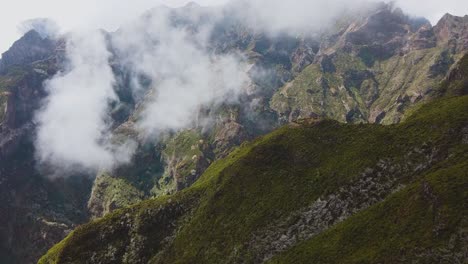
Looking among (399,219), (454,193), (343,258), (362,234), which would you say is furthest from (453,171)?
(343,258)

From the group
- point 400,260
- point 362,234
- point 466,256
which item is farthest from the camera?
point 362,234

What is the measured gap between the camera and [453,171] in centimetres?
19662

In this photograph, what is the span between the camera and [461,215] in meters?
170

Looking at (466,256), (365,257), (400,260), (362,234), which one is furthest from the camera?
(362,234)

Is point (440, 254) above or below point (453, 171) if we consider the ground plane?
below

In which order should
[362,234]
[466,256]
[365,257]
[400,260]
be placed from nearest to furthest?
[466,256] < [400,260] < [365,257] < [362,234]

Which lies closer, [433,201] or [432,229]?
[432,229]

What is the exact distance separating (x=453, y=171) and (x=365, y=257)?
54062mm

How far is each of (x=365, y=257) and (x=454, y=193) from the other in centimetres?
4148

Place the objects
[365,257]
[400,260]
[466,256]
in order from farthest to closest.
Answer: [365,257]
[400,260]
[466,256]

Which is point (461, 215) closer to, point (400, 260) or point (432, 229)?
point (432, 229)

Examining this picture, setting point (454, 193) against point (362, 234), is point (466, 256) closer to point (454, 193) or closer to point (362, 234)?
point (454, 193)

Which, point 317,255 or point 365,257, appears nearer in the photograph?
point 365,257

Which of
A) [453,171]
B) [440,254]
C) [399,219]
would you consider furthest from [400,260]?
[453,171]
